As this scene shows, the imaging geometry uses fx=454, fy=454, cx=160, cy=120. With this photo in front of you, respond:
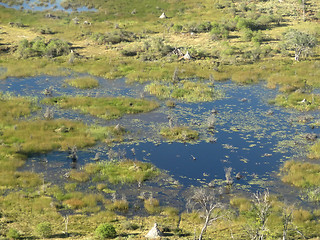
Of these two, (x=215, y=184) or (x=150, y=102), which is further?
(x=150, y=102)

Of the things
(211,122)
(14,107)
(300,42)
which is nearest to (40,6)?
(14,107)

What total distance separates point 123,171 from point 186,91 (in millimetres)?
26381

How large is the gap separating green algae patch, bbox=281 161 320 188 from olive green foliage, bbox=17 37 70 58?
54232 mm

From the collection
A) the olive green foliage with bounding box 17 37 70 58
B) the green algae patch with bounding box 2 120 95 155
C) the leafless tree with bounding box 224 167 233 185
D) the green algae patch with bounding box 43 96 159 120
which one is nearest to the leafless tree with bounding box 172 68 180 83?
the green algae patch with bounding box 43 96 159 120

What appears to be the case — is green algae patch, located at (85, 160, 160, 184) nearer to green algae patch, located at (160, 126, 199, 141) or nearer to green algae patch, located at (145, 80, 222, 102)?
green algae patch, located at (160, 126, 199, 141)

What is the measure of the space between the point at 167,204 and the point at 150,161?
8632 mm

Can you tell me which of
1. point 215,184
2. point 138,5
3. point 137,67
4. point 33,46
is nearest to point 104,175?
point 215,184

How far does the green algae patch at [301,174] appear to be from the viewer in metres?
42.7

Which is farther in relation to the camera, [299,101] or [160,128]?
[299,101]

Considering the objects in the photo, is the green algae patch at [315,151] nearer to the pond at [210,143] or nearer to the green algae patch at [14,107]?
the pond at [210,143]

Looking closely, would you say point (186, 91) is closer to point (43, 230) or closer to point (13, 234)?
point (43, 230)

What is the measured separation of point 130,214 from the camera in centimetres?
3750

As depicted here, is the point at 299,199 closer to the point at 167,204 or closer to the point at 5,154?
the point at 167,204

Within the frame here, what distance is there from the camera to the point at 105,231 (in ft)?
106
